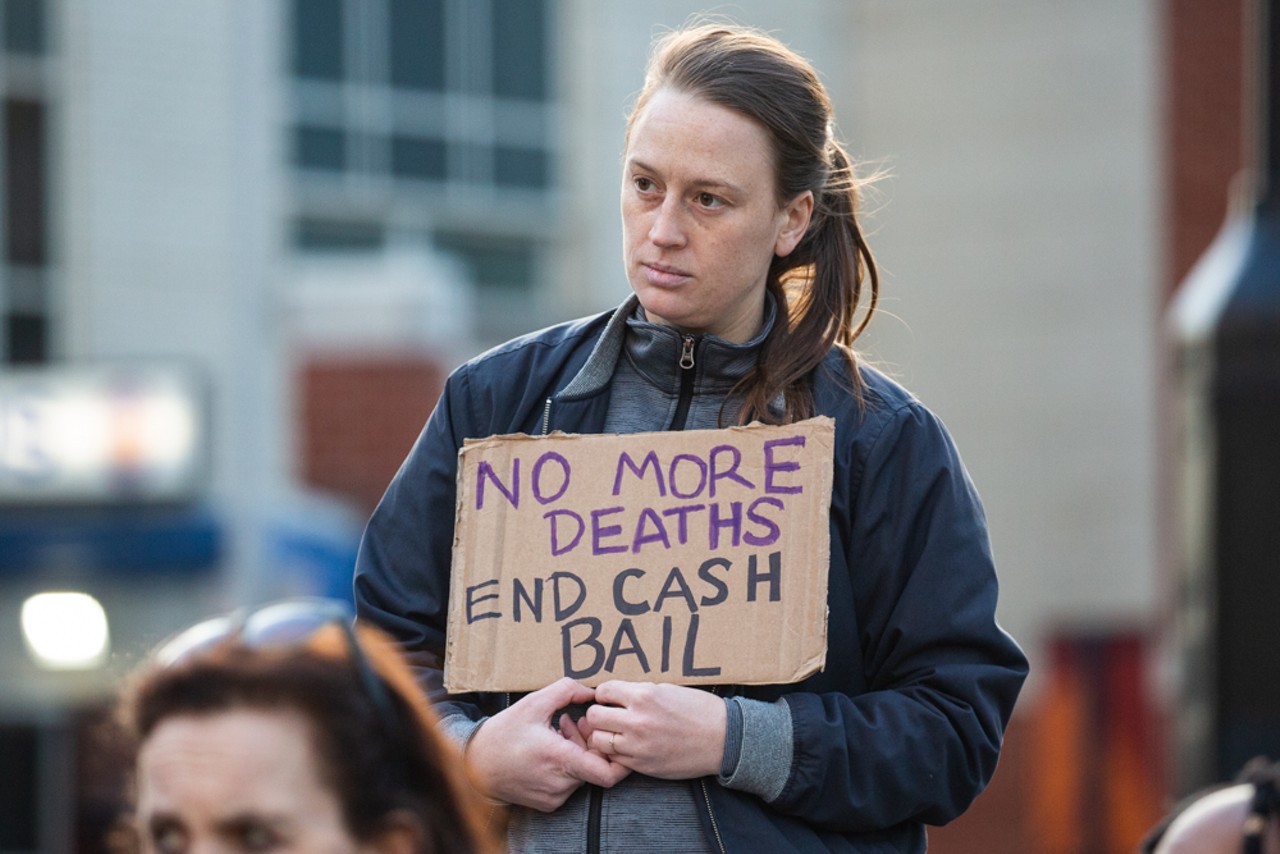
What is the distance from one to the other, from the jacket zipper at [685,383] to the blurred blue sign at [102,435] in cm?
1133

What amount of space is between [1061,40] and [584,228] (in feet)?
20.4

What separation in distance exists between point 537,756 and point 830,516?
1.59ft

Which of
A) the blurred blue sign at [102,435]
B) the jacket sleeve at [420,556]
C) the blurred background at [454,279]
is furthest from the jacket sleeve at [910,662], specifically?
the blurred blue sign at [102,435]

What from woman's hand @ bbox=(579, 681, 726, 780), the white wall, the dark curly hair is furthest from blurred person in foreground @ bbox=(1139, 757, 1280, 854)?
the white wall

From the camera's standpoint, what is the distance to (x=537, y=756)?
2721 mm

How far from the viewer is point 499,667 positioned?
286 cm

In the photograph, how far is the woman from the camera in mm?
2736

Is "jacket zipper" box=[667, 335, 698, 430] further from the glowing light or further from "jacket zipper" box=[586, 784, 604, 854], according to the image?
the glowing light

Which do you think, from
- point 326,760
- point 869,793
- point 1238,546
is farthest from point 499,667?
point 1238,546

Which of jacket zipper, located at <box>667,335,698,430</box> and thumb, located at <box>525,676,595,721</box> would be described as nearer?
thumb, located at <box>525,676,595,721</box>

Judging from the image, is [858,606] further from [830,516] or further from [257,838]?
[257,838]

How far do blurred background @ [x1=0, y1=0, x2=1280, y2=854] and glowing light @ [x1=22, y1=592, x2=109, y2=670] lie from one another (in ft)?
0.09

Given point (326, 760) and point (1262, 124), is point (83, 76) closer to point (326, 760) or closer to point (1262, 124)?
point (1262, 124)

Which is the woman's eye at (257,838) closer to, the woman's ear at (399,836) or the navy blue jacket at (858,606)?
the woman's ear at (399,836)
